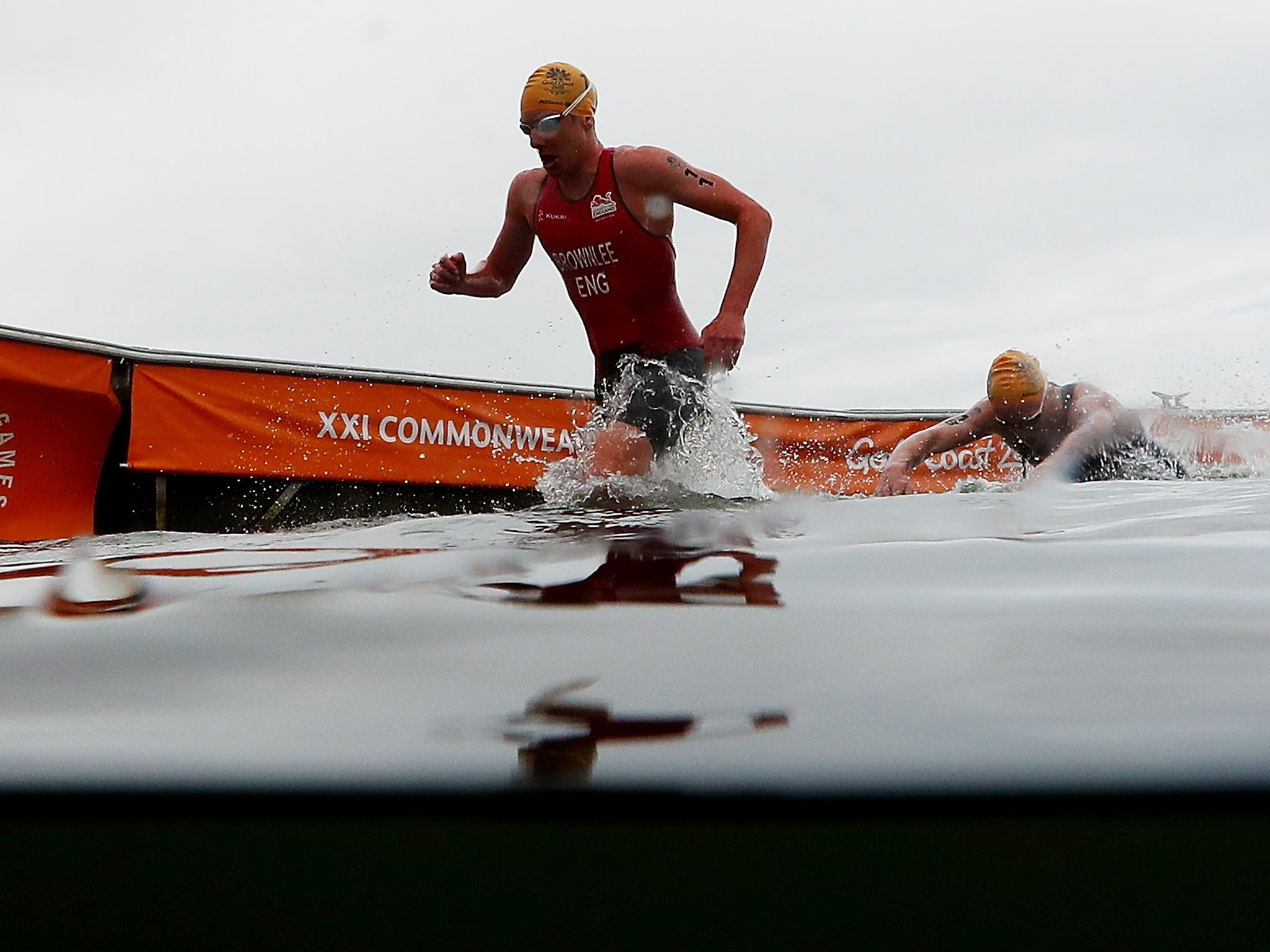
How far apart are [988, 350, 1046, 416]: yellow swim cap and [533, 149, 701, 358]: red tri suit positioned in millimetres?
2315

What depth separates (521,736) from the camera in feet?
1.24

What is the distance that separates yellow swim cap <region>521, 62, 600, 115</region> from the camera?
11.6ft

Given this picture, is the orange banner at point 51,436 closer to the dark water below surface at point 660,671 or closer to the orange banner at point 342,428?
the orange banner at point 342,428

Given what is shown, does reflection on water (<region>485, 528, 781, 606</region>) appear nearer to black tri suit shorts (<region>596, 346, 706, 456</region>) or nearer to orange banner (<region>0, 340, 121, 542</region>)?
black tri suit shorts (<region>596, 346, 706, 456</region>)

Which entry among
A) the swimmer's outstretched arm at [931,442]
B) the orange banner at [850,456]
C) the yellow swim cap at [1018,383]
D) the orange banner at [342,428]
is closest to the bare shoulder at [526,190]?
the orange banner at [342,428]

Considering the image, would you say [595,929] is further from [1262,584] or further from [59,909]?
[1262,584]

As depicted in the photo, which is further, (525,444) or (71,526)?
(525,444)

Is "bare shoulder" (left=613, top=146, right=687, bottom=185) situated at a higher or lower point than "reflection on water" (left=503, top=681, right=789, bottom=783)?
higher

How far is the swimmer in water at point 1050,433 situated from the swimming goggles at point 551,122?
2303mm

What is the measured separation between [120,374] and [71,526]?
0.70 metres

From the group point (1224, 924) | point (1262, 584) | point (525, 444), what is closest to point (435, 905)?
point (1224, 924)

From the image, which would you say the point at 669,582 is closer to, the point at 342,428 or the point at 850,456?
the point at 342,428

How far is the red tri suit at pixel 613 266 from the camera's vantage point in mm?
3619

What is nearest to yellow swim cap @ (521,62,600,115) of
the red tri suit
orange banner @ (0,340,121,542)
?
the red tri suit
